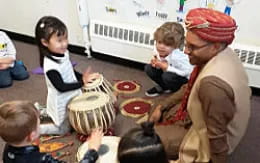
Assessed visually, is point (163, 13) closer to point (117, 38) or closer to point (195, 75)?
point (117, 38)

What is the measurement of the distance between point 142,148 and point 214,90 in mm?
518

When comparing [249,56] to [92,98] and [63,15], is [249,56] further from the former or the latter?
[63,15]

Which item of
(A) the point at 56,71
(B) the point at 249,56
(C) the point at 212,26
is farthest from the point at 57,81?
(B) the point at 249,56

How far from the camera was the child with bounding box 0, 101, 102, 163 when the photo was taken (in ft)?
4.36

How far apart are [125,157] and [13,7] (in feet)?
10.3

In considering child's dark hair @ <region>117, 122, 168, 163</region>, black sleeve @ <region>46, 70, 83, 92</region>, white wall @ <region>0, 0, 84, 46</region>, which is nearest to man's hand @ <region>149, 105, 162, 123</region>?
black sleeve @ <region>46, 70, 83, 92</region>

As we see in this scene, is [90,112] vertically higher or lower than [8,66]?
higher

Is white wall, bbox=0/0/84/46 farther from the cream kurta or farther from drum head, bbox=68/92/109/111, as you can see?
the cream kurta

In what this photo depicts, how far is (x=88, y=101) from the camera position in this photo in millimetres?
2125

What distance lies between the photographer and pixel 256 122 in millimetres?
2393

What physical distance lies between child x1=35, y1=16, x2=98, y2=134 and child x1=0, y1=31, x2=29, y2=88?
2.69 ft

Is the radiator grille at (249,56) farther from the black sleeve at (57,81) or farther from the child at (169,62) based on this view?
the black sleeve at (57,81)

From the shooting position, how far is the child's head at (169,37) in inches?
95.5

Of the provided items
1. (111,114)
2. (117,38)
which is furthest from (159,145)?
(117,38)
